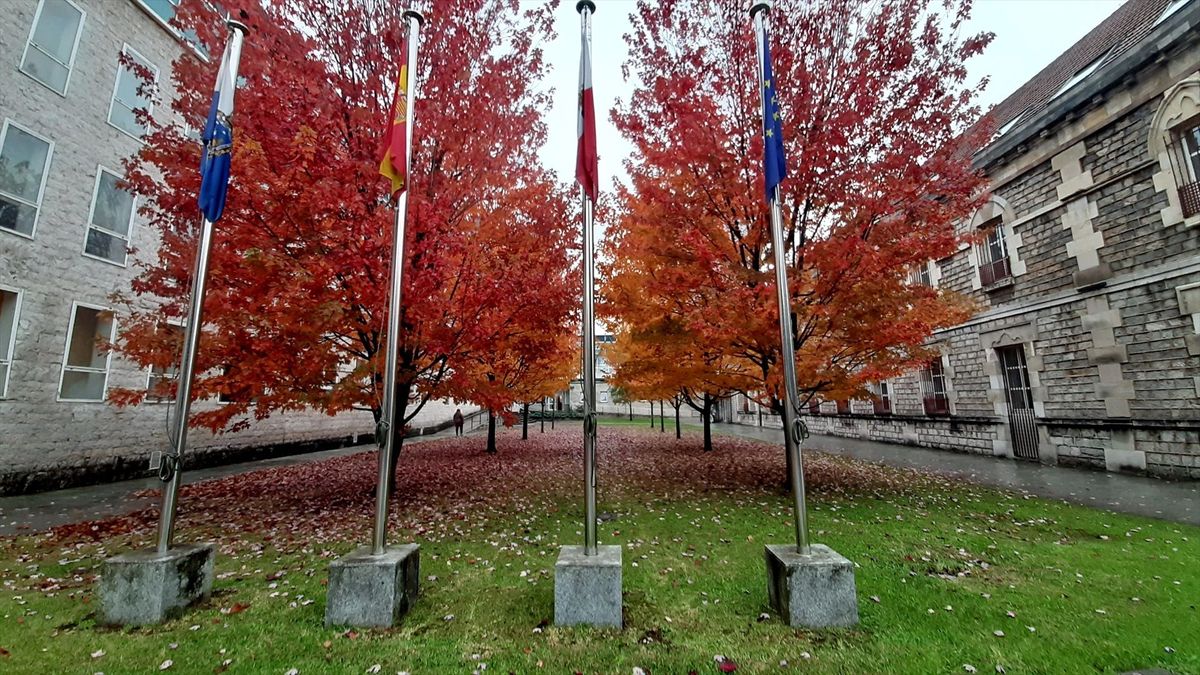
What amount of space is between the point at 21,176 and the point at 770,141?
54.0ft

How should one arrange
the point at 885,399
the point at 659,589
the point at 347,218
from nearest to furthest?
the point at 659,589
the point at 347,218
the point at 885,399

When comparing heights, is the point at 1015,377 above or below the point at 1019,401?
above

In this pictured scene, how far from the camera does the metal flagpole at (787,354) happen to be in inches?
165

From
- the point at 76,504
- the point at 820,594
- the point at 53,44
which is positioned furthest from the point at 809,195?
the point at 53,44

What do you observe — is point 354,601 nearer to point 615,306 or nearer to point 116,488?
point 615,306

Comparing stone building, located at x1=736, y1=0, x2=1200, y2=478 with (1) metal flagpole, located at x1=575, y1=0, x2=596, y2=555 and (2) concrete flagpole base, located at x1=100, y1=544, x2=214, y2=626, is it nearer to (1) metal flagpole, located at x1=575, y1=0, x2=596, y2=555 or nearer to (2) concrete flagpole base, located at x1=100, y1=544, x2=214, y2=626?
(1) metal flagpole, located at x1=575, y1=0, x2=596, y2=555

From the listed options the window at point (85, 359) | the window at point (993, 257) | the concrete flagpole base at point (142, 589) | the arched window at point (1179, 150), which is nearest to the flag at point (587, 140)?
the concrete flagpole base at point (142, 589)

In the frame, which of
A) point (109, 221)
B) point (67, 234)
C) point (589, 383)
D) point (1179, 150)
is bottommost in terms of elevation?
point (589, 383)

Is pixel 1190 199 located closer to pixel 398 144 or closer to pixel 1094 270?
pixel 1094 270

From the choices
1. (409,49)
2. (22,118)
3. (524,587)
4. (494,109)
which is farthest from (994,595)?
(22,118)

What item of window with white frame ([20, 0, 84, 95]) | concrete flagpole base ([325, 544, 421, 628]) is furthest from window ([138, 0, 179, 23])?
concrete flagpole base ([325, 544, 421, 628])

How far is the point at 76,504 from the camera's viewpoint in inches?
370

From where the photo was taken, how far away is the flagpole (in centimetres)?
436

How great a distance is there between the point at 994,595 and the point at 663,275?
5.80 metres
